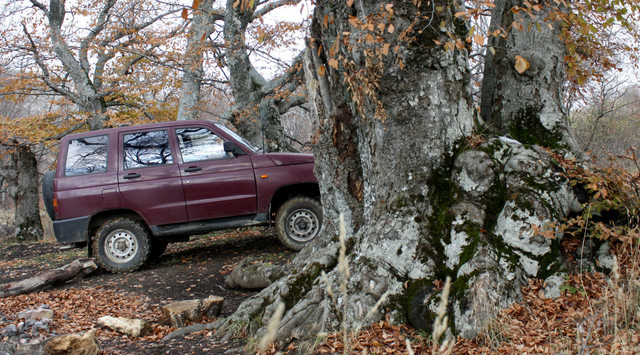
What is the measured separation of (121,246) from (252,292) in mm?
2897

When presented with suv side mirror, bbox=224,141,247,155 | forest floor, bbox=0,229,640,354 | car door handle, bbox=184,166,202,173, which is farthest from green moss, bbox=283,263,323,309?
car door handle, bbox=184,166,202,173

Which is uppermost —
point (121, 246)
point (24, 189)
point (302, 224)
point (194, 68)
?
point (194, 68)

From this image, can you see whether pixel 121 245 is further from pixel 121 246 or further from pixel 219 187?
pixel 219 187

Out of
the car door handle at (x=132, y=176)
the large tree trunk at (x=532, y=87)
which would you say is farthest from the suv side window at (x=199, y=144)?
the large tree trunk at (x=532, y=87)

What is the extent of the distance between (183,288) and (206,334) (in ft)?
7.19

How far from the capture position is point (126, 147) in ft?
26.6

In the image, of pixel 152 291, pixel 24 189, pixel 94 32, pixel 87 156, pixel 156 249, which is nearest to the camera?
pixel 152 291

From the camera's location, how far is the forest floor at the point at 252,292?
3.21m

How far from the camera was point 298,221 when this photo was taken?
7.91 meters

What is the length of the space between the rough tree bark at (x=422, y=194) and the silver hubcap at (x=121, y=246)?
3.92m

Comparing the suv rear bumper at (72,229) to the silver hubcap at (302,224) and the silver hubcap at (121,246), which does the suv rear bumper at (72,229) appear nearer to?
the silver hubcap at (121,246)

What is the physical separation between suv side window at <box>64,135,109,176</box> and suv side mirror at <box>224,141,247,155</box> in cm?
198

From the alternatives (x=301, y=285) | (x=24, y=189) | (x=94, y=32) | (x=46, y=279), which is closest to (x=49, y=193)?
(x=46, y=279)

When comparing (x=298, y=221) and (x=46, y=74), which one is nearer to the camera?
(x=298, y=221)
